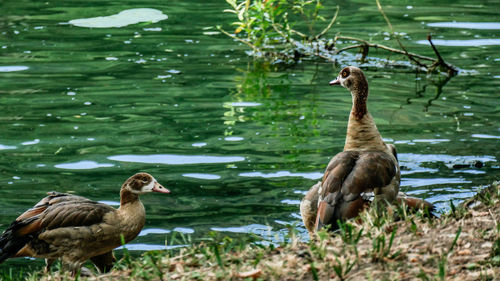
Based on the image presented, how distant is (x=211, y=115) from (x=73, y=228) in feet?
19.8

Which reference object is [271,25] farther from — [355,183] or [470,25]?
[355,183]

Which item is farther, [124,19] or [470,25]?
[124,19]

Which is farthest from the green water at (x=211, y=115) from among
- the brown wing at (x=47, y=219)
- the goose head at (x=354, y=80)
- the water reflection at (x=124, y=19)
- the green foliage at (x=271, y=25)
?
the goose head at (x=354, y=80)

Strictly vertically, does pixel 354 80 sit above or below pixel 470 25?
above

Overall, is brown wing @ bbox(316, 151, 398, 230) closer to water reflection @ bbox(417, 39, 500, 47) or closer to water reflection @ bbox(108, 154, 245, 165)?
water reflection @ bbox(108, 154, 245, 165)

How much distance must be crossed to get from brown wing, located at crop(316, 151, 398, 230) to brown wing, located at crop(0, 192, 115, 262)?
82.0 inches

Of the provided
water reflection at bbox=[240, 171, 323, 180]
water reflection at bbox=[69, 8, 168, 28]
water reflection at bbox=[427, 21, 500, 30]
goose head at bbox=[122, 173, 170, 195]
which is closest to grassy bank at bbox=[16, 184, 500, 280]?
goose head at bbox=[122, 173, 170, 195]

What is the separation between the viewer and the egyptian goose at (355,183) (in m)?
7.55

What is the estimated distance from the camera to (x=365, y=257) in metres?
5.86

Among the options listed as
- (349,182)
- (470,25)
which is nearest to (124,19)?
(470,25)

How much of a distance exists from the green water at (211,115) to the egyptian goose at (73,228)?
612 mm

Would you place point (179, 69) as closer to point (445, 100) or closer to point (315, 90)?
point (315, 90)

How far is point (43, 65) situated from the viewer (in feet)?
56.7

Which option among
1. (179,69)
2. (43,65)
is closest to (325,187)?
(179,69)
